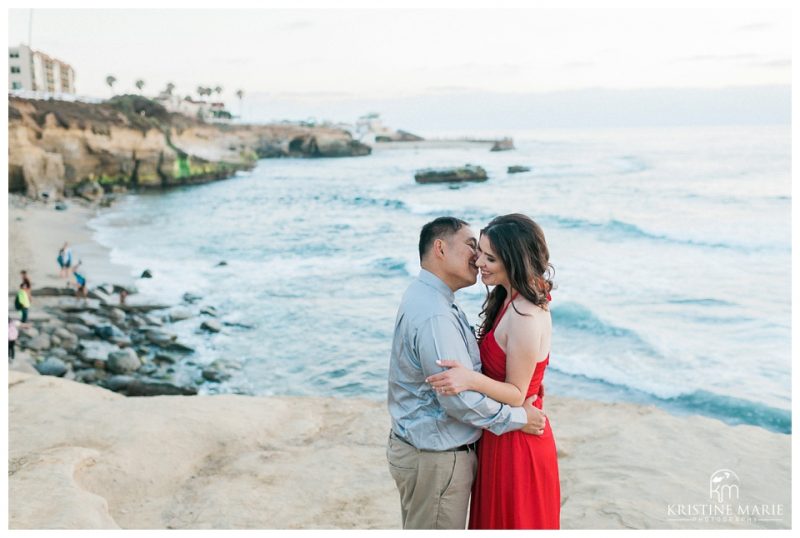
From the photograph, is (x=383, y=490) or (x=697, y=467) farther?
(x=697, y=467)

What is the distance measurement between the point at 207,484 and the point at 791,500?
16.2ft

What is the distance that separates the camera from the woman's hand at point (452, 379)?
3.25 meters

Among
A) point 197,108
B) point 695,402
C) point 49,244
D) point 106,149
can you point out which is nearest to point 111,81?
point 197,108

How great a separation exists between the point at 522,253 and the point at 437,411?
2.89ft

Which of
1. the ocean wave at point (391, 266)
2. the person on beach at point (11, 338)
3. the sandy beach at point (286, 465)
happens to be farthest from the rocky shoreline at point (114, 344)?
the ocean wave at point (391, 266)

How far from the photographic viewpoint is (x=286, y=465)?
6.54 metres

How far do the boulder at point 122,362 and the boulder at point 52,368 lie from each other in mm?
687

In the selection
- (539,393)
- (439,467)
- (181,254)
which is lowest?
(181,254)

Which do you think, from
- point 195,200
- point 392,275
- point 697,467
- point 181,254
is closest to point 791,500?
point 697,467

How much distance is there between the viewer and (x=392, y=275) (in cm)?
1998

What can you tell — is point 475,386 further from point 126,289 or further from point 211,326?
point 126,289

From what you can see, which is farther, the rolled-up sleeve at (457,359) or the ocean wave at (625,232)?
the ocean wave at (625,232)

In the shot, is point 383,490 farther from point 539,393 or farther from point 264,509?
point 539,393

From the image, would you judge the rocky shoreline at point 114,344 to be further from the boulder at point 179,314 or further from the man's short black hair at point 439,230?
the man's short black hair at point 439,230
